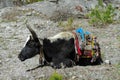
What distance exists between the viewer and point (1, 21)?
32.8 feet

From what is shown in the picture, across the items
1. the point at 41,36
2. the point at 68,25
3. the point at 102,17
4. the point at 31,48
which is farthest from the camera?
the point at 102,17

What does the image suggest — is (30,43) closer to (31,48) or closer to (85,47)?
(31,48)

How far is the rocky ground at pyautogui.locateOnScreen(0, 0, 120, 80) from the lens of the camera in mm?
5898

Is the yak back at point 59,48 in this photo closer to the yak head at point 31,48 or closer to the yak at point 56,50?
the yak at point 56,50

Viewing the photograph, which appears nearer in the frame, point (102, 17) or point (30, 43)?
point (30, 43)

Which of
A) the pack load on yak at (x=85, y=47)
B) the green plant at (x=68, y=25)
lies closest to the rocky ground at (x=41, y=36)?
the green plant at (x=68, y=25)

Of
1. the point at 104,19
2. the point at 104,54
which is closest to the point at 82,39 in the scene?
the point at 104,54

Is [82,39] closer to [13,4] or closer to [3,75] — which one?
[3,75]

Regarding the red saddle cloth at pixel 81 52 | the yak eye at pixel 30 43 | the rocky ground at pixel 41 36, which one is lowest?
the rocky ground at pixel 41 36

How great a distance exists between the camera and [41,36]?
Answer: 838cm

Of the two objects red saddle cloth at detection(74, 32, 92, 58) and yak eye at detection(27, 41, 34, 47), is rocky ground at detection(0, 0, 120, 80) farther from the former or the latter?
yak eye at detection(27, 41, 34, 47)

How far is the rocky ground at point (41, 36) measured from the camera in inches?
232

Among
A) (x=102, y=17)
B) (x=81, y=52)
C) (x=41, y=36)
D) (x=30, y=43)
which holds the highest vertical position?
(x=30, y=43)

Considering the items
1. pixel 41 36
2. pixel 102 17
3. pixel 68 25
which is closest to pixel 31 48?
pixel 41 36
